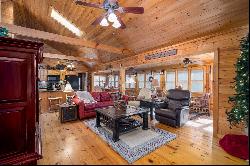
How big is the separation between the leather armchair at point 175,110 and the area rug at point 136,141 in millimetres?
554

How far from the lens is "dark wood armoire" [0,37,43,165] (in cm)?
209

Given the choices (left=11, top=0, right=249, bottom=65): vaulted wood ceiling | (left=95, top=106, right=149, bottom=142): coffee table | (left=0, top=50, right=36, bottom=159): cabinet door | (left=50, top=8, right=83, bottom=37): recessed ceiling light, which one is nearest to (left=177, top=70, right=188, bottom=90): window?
(left=11, top=0, right=249, bottom=65): vaulted wood ceiling

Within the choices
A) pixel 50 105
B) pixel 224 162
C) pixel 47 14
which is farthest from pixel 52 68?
pixel 224 162

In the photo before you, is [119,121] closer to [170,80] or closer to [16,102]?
[16,102]

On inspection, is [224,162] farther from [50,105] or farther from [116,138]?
[50,105]

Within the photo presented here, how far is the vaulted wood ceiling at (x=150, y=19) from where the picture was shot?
129 inches

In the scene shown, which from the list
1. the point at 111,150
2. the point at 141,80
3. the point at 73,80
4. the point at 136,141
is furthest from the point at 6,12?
the point at 141,80

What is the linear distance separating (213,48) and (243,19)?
847 mm

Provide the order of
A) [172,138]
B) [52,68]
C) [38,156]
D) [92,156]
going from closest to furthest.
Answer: [38,156] < [92,156] < [172,138] < [52,68]

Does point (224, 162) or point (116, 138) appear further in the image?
point (116, 138)

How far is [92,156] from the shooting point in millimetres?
2754

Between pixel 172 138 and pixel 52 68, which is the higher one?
pixel 52 68

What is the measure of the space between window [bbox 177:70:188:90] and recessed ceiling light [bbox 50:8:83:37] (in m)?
5.82

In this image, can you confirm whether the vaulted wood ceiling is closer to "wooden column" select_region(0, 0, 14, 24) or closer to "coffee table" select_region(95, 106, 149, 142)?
"wooden column" select_region(0, 0, 14, 24)
